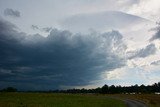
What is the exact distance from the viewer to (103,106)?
211 ft

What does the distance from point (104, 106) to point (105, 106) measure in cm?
21

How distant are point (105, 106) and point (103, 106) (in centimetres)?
42

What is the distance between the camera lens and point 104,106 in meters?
64.3

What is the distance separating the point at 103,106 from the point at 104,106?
0.22m

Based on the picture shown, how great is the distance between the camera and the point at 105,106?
211ft
